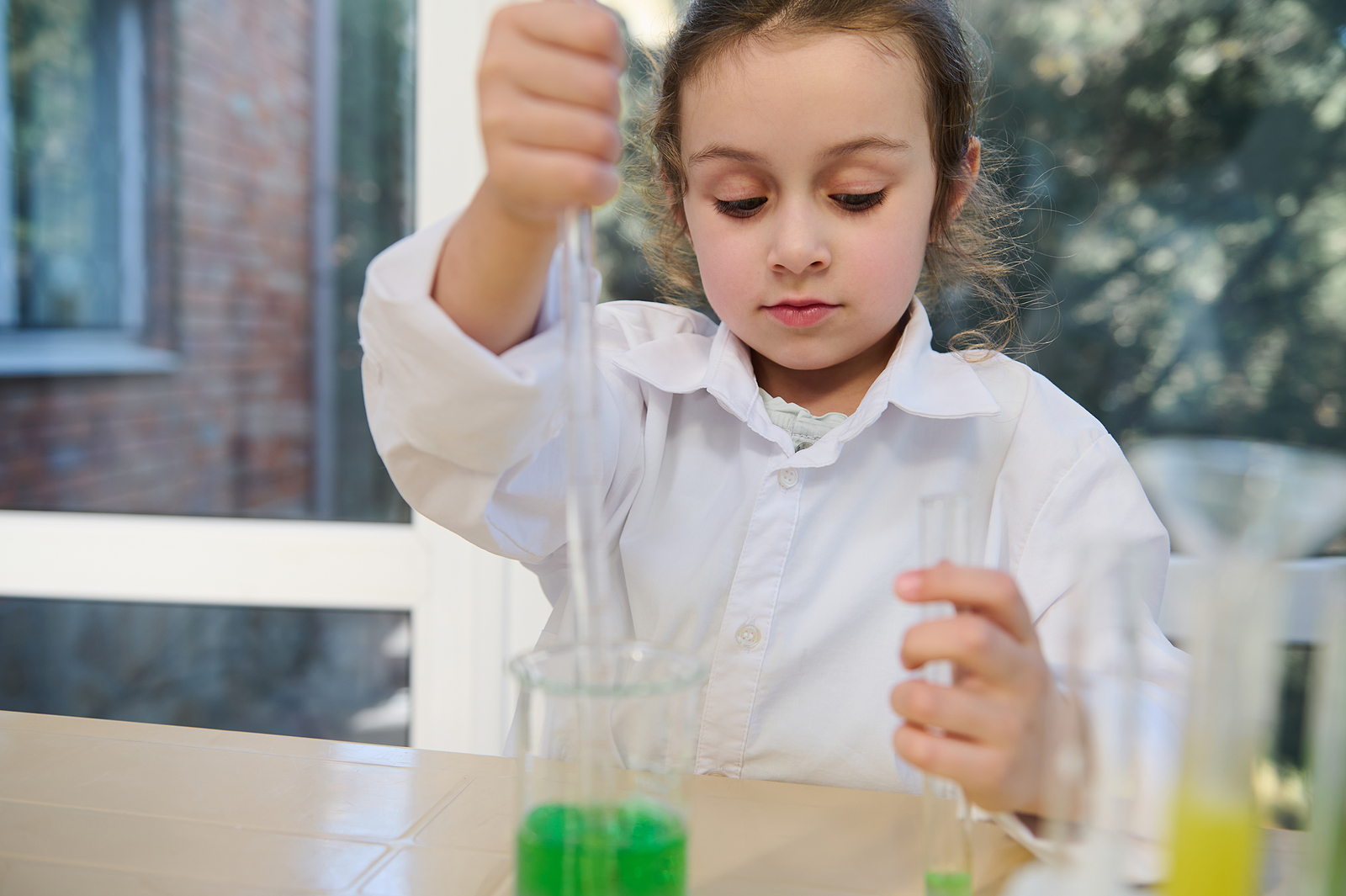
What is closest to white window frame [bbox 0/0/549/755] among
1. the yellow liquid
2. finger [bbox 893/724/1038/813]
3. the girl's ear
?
the girl's ear

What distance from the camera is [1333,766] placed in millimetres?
348

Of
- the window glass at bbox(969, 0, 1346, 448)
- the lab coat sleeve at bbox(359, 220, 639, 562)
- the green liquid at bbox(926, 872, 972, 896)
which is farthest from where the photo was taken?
the window glass at bbox(969, 0, 1346, 448)

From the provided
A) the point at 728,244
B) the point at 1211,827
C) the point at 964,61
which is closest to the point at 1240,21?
the point at 964,61

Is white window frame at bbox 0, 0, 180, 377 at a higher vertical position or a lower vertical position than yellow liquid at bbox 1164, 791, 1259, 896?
higher

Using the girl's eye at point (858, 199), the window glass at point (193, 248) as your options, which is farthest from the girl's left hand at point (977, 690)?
the window glass at point (193, 248)

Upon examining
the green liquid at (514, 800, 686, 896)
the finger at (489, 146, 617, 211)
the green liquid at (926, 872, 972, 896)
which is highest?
the finger at (489, 146, 617, 211)

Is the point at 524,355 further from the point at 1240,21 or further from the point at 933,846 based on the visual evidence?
the point at 1240,21

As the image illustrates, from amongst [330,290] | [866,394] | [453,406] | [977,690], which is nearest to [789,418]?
[866,394]

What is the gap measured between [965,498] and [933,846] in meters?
0.16

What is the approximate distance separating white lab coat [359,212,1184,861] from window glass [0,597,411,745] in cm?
73

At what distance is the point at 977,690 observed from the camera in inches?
18.3

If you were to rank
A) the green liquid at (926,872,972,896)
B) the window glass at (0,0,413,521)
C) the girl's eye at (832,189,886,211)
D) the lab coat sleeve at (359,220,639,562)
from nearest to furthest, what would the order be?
1. the green liquid at (926,872,972,896)
2. the lab coat sleeve at (359,220,639,562)
3. the girl's eye at (832,189,886,211)
4. the window glass at (0,0,413,521)

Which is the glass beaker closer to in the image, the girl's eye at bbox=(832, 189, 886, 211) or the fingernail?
Result: the fingernail

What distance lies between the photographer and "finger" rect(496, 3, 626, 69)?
515 mm
